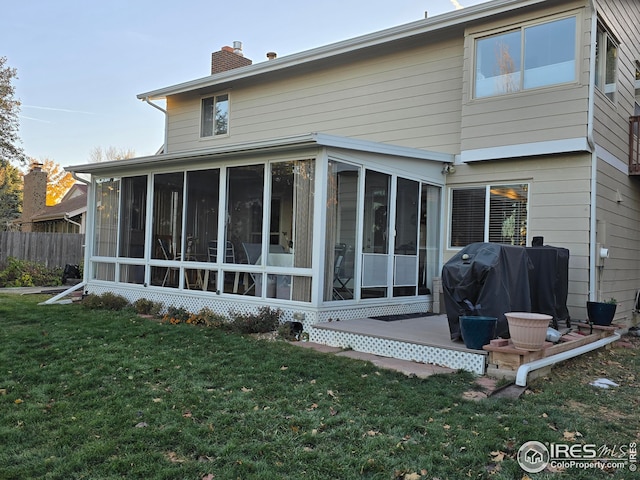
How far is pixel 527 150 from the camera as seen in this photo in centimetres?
772

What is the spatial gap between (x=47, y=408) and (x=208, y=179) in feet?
16.5

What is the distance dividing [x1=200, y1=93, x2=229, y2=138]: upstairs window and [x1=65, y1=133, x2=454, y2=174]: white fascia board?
3.40 metres

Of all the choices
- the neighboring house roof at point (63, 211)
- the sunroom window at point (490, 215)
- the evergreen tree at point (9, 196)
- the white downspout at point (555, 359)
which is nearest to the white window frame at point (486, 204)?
the sunroom window at point (490, 215)

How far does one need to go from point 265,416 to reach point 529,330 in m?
2.71

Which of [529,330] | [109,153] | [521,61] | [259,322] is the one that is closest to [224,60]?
[521,61]

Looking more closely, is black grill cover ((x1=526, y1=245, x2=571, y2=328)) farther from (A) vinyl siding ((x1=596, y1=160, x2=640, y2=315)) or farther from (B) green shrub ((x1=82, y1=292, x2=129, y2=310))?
(B) green shrub ((x1=82, y1=292, x2=129, y2=310))

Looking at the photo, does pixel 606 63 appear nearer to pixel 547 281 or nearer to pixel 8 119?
pixel 547 281

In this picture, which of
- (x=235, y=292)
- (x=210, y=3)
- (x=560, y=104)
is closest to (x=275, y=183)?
(x=235, y=292)

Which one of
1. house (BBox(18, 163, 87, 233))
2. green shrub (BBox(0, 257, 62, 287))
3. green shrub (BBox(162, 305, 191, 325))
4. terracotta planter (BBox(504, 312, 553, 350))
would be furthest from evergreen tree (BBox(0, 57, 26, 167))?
terracotta planter (BBox(504, 312, 553, 350))

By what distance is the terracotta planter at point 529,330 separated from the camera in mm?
4816

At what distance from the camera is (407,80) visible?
9.41 m

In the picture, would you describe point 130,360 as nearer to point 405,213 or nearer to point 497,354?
point 497,354

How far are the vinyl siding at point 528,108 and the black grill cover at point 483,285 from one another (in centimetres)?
269

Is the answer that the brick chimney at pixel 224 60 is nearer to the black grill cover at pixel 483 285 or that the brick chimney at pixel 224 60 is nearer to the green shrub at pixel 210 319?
the green shrub at pixel 210 319
